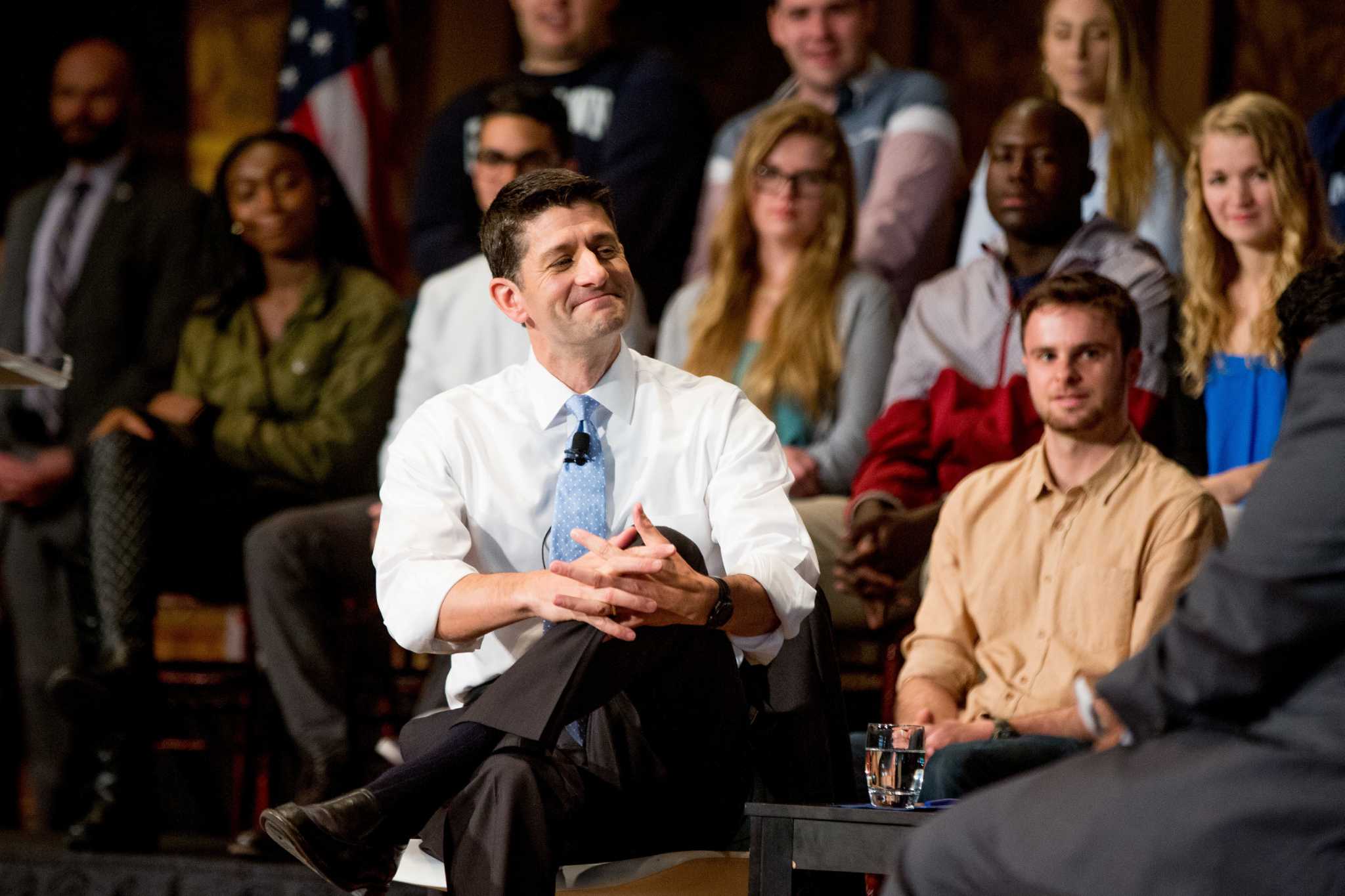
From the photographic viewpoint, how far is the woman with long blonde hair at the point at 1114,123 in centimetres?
344

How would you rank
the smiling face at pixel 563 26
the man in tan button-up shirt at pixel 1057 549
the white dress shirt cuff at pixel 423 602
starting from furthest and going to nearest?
the smiling face at pixel 563 26
the man in tan button-up shirt at pixel 1057 549
the white dress shirt cuff at pixel 423 602

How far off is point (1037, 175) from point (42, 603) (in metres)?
2.49

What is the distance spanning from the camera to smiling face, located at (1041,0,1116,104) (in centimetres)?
352

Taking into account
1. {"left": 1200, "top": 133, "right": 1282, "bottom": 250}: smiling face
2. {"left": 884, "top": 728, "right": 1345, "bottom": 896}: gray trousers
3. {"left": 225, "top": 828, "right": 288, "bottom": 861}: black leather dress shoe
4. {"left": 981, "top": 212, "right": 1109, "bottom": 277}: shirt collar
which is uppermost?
{"left": 1200, "top": 133, "right": 1282, "bottom": 250}: smiling face

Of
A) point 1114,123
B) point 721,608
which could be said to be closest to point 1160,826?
point 721,608

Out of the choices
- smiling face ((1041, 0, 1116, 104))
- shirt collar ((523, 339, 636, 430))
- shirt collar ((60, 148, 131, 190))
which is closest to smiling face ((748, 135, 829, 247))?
smiling face ((1041, 0, 1116, 104))

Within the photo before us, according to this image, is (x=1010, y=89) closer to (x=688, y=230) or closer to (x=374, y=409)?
(x=688, y=230)

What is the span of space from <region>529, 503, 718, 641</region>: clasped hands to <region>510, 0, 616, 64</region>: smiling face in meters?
2.47

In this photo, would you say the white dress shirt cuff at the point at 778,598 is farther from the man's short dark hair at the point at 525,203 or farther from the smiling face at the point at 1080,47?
the smiling face at the point at 1080,47

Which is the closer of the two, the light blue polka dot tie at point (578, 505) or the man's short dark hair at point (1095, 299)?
the light blue polka dot tie at point (578, 505)

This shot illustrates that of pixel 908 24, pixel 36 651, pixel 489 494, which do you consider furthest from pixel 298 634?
pixel 908 24

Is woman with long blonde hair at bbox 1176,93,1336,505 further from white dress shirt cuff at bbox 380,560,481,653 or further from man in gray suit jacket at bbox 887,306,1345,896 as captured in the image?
man in gray suit jacket at bbox 887,306,1345,896

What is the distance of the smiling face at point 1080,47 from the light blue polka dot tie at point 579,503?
1.87m

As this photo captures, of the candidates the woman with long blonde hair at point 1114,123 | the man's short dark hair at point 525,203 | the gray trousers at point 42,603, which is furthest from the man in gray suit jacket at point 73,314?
the woman with long blonde hair at point 1114,123
